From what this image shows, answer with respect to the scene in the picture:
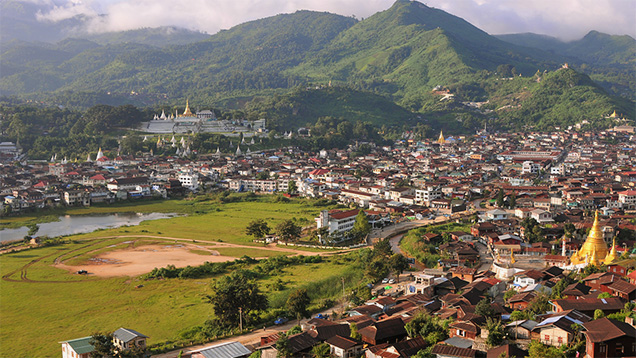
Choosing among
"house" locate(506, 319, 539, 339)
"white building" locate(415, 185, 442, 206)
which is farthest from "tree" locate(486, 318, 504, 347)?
"white building" locate(415, 185, 442, 206)

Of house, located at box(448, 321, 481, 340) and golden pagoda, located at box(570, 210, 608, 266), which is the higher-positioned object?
golden pagoda, located at box(570, 210, 608, 266)

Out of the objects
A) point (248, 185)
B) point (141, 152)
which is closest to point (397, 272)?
point (248, 185)

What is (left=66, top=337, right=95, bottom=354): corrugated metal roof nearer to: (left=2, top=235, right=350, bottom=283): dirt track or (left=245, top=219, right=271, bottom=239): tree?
(left=2, top=235, right=350, bottom=283): dirt track

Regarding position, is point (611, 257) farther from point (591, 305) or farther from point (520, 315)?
point (520, 315)

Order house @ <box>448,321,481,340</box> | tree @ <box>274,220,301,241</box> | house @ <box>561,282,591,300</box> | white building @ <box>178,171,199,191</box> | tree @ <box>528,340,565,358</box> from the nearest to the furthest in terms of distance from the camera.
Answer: tree @ <box>528,340,565,358</box> < house @ <box>448,321,481,340</box> < house @ <box>561,282,591,300</box> < tree @ <box>274,220,301,241</box> < white building @ <box>178,171,199,191</box>

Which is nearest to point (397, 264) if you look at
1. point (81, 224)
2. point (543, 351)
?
point (543, 351)

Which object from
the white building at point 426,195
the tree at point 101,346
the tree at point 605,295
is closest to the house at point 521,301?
the tree at point 605,295
